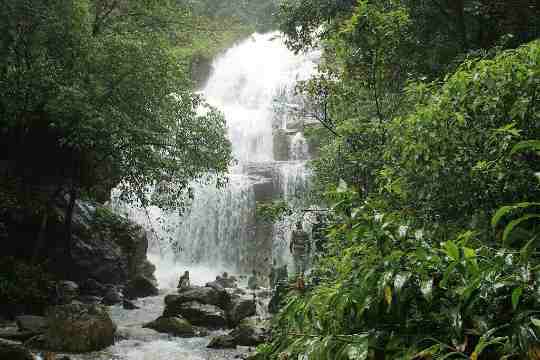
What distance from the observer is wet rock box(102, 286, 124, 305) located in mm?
12885

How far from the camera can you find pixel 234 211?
22562 millimetres

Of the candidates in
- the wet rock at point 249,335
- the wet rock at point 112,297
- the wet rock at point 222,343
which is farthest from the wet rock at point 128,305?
the wet rock at point 249,335

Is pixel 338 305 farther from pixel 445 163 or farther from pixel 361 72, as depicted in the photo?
pixel 361 72

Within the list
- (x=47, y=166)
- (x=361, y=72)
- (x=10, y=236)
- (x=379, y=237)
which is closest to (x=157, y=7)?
(x=47, y=166)

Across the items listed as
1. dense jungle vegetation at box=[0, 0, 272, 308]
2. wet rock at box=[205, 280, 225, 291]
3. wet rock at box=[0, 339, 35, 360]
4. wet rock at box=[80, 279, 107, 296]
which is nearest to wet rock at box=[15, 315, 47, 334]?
dense jungle vegetation at box=[0, 0, 272, 308]

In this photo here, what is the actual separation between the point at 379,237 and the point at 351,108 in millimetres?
6395

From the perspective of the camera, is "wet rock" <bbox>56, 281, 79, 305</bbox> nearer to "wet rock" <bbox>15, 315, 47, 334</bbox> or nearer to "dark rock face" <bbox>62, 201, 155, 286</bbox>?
"dark rock face" <bbox>62, 201, 155, 286</bbox>

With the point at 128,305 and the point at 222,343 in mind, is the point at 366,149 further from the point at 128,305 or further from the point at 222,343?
the point at 128,305

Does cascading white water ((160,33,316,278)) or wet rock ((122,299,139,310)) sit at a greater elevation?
cascading white water ((160,33,316,278))

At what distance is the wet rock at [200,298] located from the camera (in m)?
11.7

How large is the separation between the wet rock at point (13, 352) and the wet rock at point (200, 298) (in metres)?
4.92

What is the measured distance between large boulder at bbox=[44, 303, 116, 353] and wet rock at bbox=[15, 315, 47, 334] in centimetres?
25

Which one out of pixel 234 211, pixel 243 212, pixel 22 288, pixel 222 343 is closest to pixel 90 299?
pixel 22 288

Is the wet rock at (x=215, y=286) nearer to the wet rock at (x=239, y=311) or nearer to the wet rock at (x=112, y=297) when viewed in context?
the wet rock at (x=239, y=311)
